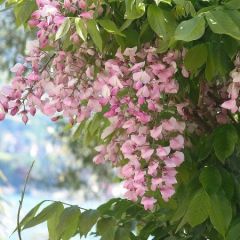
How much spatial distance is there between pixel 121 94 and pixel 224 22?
10.2 inches

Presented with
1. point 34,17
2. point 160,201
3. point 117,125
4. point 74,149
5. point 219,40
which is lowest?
point 74,149

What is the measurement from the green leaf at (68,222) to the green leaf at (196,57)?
370 mm

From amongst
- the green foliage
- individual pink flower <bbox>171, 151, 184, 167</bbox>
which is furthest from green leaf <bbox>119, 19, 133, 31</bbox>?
individual pink flower <bbox>171, 151, 184, 167</bbox>

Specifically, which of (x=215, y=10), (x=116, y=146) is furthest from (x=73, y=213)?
(x=215, y=10)

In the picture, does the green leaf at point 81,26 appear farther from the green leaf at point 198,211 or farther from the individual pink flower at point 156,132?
the green leaf at point 198,211

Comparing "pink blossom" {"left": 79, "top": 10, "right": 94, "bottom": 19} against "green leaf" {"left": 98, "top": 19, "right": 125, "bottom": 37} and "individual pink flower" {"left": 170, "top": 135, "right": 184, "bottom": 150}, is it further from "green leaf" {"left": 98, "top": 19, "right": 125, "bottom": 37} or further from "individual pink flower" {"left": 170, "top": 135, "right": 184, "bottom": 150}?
"individual pink flower" {"left": 170, "top": 135, "right": 184, "bottom": 150}

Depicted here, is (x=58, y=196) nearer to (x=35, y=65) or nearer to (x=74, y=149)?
(x=74, y=149)

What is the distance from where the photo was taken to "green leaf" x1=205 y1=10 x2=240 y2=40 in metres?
0.79

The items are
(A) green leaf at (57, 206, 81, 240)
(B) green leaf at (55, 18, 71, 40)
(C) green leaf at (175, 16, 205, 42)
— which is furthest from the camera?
(A) green leaf at (57, 206, 81, 240)

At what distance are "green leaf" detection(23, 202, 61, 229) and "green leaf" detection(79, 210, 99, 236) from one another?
0.19ft

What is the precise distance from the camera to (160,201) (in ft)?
3.61

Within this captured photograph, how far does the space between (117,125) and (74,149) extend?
223 cm

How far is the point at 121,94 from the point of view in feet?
3.28

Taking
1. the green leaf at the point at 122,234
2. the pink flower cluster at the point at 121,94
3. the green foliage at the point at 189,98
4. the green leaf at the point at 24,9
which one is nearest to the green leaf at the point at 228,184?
the green foliage at the point at 189,98
